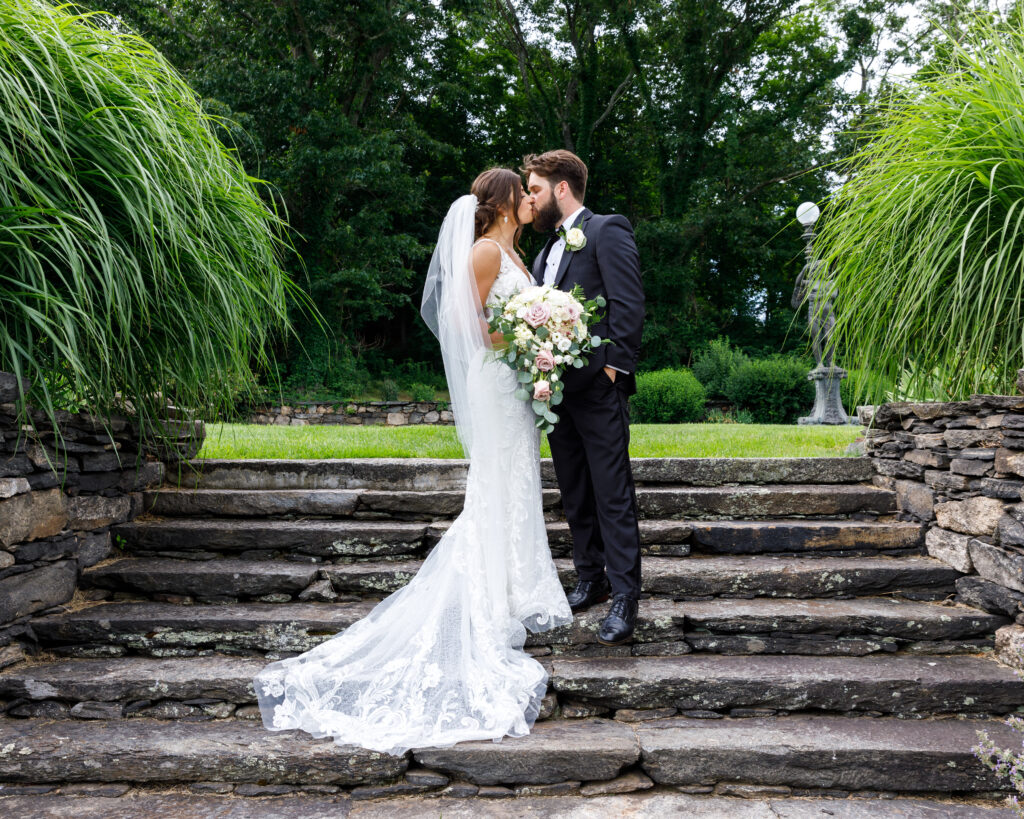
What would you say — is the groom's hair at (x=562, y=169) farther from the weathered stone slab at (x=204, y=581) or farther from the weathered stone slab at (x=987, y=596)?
the weathered stone slab at (x=987, y=596)

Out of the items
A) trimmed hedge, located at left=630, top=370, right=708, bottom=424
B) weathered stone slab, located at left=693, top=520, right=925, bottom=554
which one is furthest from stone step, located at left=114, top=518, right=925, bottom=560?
trimmed hedge, located at left=630, top=370, right=708, bottom=424

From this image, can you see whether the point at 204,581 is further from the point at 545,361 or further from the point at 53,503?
the point at 545,361

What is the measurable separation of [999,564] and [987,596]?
0.18m

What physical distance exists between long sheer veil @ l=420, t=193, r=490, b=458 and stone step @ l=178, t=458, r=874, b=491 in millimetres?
1088

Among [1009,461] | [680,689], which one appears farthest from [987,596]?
[680,689]

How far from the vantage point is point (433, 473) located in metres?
4.07

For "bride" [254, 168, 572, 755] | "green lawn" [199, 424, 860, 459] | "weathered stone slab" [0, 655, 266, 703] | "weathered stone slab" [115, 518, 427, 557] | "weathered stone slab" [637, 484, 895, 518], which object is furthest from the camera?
"green lawn" [199, 424, 860, 459]

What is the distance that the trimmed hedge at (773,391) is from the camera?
13805 mm

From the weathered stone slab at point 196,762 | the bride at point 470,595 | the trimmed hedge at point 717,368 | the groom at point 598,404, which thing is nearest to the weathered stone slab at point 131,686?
the bride at point 470,595

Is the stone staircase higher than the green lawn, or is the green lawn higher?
the green lawn

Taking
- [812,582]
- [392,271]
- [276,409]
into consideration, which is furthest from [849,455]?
[392,271]

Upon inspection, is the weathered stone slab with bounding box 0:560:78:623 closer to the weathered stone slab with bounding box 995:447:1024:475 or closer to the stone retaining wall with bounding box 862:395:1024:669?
the stone retaining wall with bounding box 862:395:1024:669

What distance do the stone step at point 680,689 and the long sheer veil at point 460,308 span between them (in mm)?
1200

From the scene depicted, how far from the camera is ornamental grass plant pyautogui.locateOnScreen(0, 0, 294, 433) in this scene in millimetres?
2531
